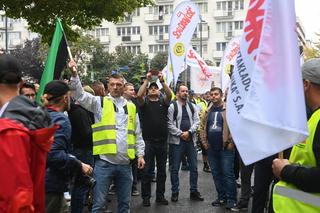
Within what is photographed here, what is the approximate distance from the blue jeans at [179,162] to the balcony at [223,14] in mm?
61953

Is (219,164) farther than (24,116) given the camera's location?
Yes

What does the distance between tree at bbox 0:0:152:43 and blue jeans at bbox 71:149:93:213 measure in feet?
29.6

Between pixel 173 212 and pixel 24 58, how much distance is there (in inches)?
1691

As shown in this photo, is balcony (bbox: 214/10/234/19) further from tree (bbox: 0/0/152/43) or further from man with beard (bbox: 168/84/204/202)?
man with beard (bbox: 168/84/204/202)

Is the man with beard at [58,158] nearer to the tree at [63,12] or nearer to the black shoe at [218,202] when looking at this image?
the black shoe at [218,202]

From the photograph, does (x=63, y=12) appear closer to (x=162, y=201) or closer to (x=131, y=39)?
(x=162, y=201)

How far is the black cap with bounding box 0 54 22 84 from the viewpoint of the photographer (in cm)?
272

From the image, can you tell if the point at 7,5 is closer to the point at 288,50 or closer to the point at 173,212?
the point at 173,212

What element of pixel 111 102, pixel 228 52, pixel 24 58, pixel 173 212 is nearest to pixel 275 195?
pixel 111 102

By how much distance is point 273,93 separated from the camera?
282cm

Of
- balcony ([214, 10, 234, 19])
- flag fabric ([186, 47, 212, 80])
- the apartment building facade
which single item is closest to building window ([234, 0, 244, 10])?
the apartment building facade

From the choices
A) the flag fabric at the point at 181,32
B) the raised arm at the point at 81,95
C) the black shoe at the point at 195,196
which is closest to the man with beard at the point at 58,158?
the raised arm at the point at 81,95

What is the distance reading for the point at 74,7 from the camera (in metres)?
15.0

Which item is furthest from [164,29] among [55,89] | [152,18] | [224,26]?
[55,89]
